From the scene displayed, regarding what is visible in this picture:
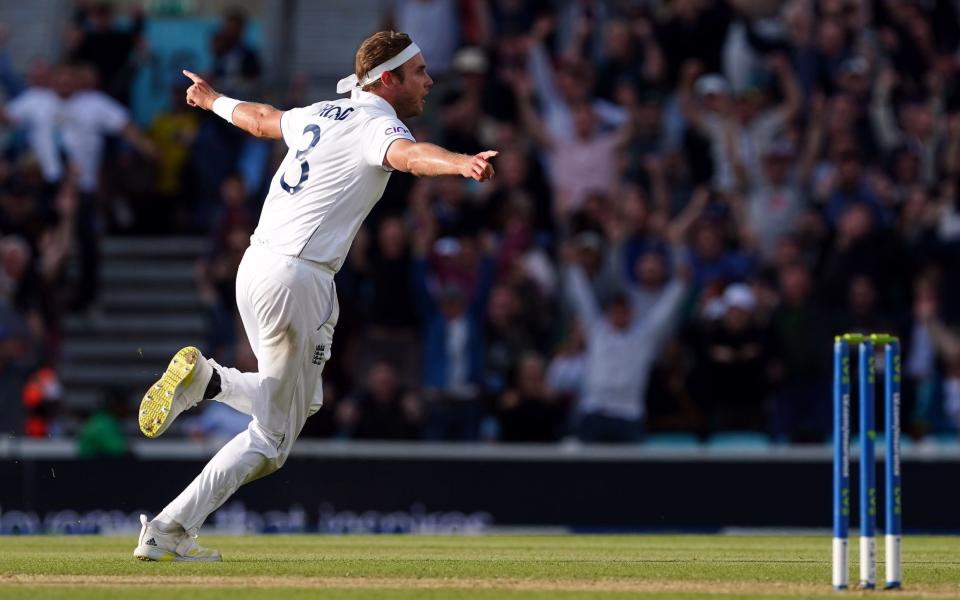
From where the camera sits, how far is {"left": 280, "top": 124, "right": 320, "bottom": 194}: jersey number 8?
900 cm

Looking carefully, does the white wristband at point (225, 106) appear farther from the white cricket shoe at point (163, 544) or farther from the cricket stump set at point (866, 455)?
the cricket stump set at point (866, 455)

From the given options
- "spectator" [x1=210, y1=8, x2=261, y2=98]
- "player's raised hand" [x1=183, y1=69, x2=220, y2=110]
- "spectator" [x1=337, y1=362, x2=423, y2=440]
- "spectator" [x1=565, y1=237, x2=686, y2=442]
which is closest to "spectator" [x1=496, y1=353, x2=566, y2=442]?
"spectator" [x1=565, y1=237, x2=686, y2=442]

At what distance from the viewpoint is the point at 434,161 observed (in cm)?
827

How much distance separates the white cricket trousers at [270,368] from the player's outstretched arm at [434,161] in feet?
2.42

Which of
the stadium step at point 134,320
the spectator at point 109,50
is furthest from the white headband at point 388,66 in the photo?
the spectator at point 109,50

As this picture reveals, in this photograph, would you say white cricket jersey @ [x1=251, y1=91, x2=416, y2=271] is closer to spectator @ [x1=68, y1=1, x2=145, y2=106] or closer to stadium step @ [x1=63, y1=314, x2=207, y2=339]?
stadium step @ [x1=63, y1=314, x2=207, y2=339]

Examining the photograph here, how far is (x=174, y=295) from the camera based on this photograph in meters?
19.6

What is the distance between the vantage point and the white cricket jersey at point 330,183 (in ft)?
29.1

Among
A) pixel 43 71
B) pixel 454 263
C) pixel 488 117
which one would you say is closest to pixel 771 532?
pixel 454 263

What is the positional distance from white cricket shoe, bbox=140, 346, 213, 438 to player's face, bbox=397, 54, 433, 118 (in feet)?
5.55

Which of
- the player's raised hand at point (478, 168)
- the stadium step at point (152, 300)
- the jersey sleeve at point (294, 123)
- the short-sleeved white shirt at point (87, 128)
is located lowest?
the stadium step at point (152, 300)

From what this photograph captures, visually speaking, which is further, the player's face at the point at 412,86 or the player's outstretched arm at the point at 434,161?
the player's face at the point at 412,86

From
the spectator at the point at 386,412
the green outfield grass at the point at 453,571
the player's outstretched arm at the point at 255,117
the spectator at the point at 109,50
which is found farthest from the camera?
the spectator at the point at 109,50

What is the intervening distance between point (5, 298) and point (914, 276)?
8.87 meters
